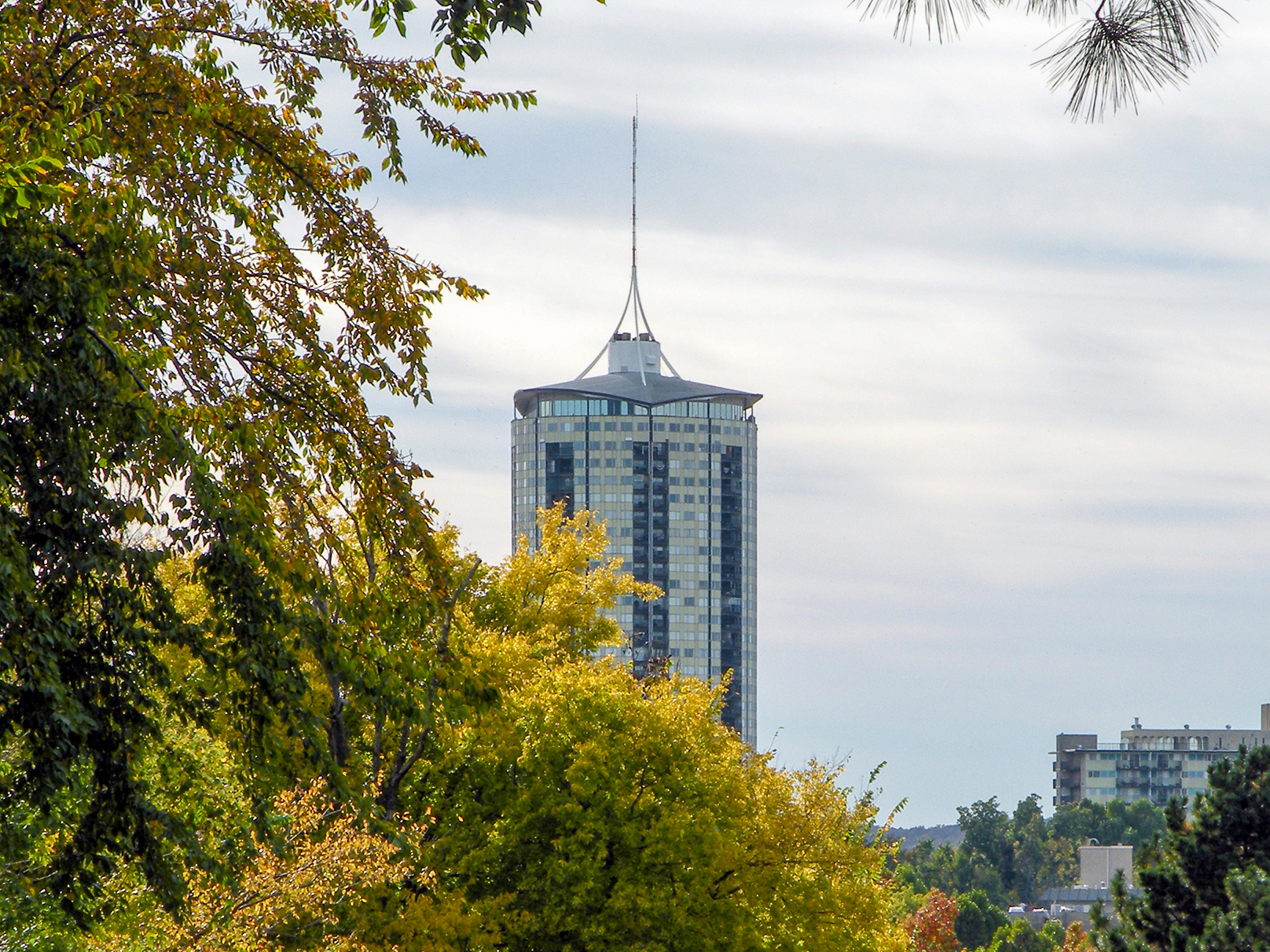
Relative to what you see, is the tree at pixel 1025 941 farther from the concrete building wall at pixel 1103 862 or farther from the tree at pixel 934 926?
the concrete building wall at pixel 1103 862

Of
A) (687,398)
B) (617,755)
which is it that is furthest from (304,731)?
(687,398)

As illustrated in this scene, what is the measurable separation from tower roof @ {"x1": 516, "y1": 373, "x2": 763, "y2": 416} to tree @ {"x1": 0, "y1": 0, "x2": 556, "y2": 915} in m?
166

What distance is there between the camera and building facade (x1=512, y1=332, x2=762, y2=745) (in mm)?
180750

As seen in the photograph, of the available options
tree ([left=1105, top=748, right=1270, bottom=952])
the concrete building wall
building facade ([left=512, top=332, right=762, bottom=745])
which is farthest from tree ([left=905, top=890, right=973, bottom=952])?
building facade ([left=512, top=332, right=762, bottom=745])

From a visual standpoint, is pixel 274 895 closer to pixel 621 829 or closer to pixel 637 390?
pixel 621 829

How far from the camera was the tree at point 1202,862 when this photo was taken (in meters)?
28.7

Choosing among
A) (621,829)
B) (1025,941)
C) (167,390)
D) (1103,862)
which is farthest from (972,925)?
(167,390)

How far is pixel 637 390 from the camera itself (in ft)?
595

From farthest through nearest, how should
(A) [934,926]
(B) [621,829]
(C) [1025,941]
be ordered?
(C) [1025,941] < (A) [934,926] < (B) [621,829]

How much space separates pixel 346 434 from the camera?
12.6m

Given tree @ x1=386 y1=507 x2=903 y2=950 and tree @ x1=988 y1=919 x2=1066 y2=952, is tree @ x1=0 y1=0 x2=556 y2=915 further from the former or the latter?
tree @ x1=988 y1=919 x2=1066 y2=952

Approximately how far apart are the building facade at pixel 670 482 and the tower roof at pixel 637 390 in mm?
124

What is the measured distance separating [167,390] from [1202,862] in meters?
23.3

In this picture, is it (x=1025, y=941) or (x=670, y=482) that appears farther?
(x=670, y=482)
